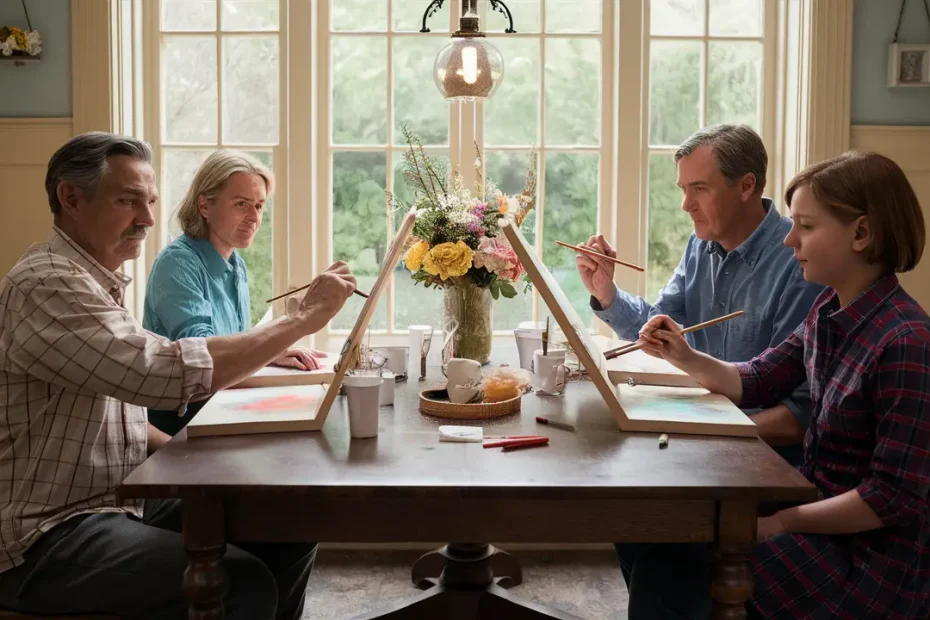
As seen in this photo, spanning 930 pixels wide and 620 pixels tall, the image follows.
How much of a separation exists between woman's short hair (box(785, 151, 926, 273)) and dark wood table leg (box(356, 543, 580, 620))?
1465mm

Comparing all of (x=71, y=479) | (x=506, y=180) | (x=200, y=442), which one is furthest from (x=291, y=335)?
(x=506, y=180)

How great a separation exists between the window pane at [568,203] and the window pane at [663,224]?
244 mm

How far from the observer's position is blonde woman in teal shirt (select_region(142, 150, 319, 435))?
8.70ft

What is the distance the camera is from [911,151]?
3764mm

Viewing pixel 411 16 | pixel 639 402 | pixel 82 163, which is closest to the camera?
pixel 82 163

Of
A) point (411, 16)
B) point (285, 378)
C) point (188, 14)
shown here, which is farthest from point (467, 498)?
point (188, 14)

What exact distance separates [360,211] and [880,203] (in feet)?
8.15

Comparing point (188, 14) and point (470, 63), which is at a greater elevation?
point (188, 14)

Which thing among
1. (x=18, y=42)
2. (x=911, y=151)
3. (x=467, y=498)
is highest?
(x=18, y=42)

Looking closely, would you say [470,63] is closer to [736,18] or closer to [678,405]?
[678,405]

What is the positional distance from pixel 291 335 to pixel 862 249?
1.20 meters

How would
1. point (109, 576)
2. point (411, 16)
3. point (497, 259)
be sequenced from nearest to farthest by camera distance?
1. point (109, 576)
2. point (497, 259)
3. point (411, 16)

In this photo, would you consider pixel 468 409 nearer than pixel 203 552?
No

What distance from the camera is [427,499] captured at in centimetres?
168
